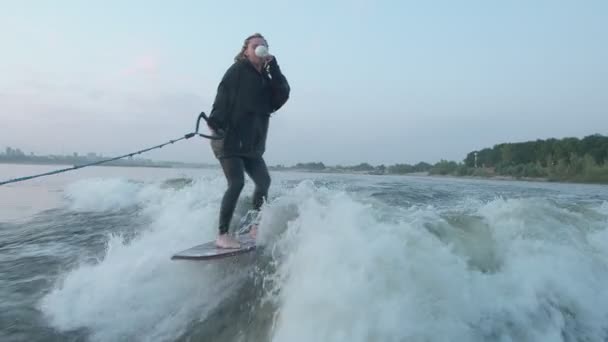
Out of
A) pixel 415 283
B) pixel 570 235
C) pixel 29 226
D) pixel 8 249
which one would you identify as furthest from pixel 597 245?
pixel 29 226

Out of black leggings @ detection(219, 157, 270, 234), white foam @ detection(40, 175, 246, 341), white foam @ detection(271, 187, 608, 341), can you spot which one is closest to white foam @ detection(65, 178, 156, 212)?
white foam @ detection(40, 175, 246, 341)

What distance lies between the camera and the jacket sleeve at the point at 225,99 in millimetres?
4027

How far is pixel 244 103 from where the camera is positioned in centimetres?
411

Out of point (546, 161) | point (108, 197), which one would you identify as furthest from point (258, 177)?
point (546, 161)

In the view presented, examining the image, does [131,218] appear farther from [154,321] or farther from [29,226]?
[154,321]

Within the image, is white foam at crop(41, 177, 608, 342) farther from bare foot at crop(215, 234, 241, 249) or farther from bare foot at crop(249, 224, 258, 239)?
bare foot at crop(215, 234, 241, 249)

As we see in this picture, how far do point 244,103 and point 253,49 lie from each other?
577 millimetres

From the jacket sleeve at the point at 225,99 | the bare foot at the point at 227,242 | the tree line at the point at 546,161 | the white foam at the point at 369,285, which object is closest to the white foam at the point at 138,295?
the white foam at the point at 369,285

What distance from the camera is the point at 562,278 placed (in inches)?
147

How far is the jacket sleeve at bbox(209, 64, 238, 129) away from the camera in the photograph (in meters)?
4.03

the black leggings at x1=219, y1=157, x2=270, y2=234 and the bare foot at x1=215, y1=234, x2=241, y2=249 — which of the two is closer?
the bare foot at x1=215, y1=234, x2=241, y2=249

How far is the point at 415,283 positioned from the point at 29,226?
8088 millimetres

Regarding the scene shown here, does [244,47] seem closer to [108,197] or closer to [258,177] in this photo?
[258,177]

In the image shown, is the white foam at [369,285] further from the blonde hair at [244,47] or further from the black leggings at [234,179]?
the blonde hair at [244,47]
